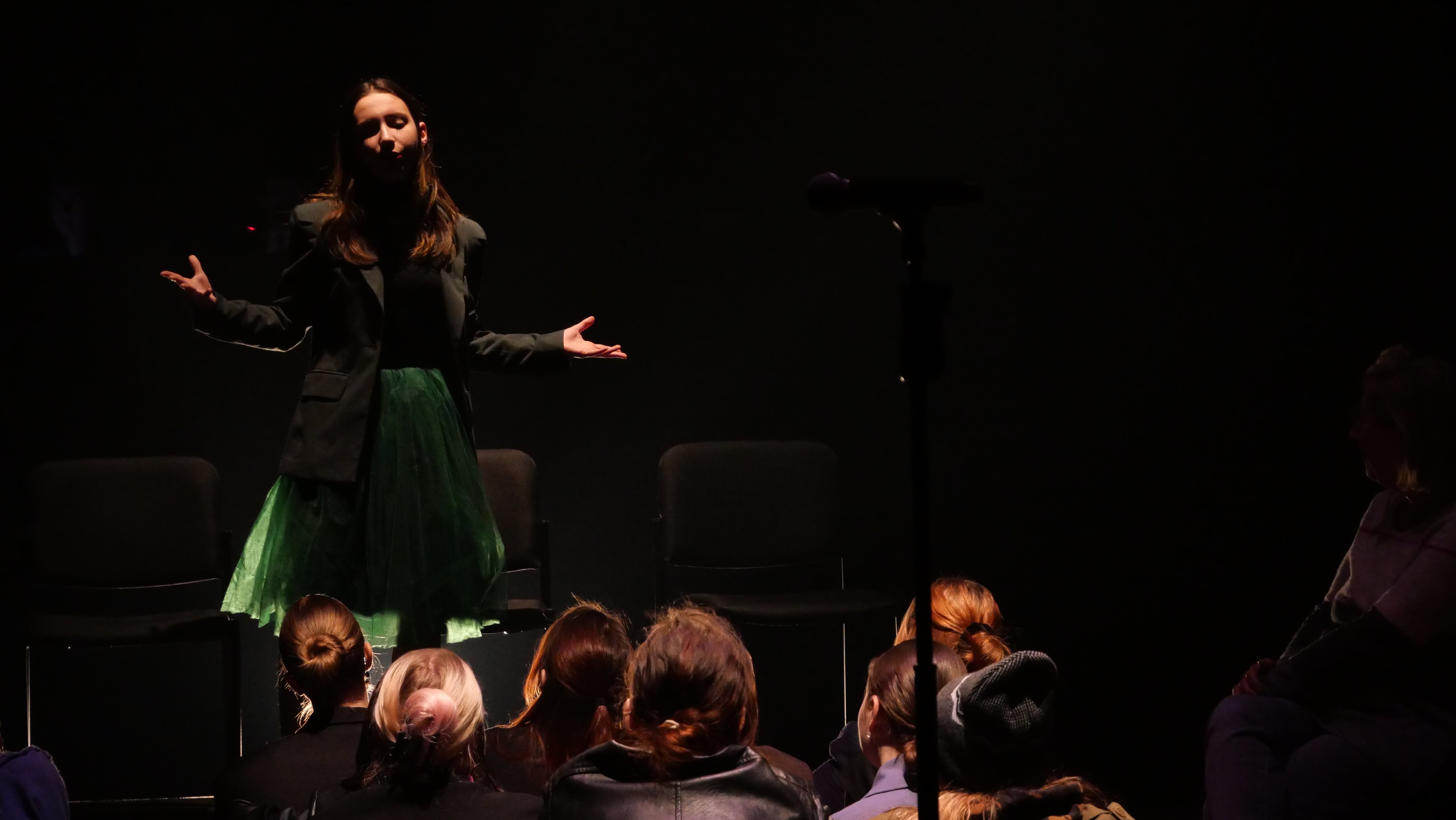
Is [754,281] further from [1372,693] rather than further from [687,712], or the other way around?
[687,712]

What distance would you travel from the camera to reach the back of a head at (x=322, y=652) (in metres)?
2.40

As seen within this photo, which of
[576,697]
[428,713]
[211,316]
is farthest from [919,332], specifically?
[211,316]

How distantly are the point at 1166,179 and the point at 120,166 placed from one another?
3212 mm

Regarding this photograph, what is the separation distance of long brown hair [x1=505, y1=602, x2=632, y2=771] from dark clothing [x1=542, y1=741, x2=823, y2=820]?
56cm

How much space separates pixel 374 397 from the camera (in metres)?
2.84

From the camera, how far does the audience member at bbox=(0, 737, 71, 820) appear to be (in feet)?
6.70

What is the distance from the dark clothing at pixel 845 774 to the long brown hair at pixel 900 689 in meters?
0.28

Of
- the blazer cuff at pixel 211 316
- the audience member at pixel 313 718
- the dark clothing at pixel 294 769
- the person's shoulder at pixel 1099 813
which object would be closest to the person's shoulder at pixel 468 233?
the blazer cuff at pixel 211 316

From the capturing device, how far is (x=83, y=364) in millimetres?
3846

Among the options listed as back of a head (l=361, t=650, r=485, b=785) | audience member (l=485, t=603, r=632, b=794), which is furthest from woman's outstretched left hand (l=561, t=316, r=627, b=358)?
back of a head (l=361, t=650, r=485, b=785)

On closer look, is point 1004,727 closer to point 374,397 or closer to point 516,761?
point 516,761

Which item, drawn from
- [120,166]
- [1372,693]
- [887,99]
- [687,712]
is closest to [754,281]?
[887,99]

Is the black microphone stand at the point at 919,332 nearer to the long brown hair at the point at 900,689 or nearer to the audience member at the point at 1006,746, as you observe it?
the audience member at the point at 1006,746

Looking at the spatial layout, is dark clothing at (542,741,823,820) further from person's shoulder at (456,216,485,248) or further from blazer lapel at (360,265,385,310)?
person's shoulder at (456,216,485,248)
